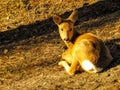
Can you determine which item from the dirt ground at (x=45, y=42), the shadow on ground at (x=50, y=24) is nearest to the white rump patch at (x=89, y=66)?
the dirt ground at (x=45, y=42)

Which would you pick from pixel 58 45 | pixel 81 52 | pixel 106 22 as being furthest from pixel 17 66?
pixel 106 22

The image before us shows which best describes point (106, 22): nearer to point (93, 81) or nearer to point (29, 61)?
point (29, 61)

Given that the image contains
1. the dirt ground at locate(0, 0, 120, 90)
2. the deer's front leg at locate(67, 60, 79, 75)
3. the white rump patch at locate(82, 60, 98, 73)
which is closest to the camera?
the white rump patch at locate(82, 60, 98, 73)

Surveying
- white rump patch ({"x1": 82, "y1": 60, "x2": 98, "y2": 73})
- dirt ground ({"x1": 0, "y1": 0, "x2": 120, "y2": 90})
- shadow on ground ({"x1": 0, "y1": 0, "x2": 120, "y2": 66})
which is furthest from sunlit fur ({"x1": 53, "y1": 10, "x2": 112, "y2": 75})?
shadow on ground ({"x1": 0, "y1": 0, "x2": 120, "y2": 66})

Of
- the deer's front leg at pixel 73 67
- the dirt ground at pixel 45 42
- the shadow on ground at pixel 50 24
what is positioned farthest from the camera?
the shadow on ground at pixel 50 24

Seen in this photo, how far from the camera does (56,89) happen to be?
27.6 ft

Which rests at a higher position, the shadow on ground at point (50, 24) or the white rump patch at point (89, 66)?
the shadow on ground at point (50, 24)

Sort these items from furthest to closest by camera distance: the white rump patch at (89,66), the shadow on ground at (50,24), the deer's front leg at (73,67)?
the shadow on ground at (50,24), the deer's front leg at (73,67), the white rump patch at (89,66)

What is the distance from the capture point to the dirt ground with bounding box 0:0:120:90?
860cm

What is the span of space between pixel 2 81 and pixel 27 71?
2.14 ft

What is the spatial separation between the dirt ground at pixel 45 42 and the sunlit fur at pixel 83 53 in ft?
0.56

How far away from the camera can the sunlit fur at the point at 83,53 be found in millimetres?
8461

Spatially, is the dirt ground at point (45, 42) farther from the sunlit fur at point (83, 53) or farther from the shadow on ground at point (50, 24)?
the sunlit fur at point (83, 53)

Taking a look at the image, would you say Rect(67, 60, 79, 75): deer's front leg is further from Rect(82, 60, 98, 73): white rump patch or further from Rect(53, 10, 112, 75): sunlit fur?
Rect(82, 60, 98, 73): white rump patch
